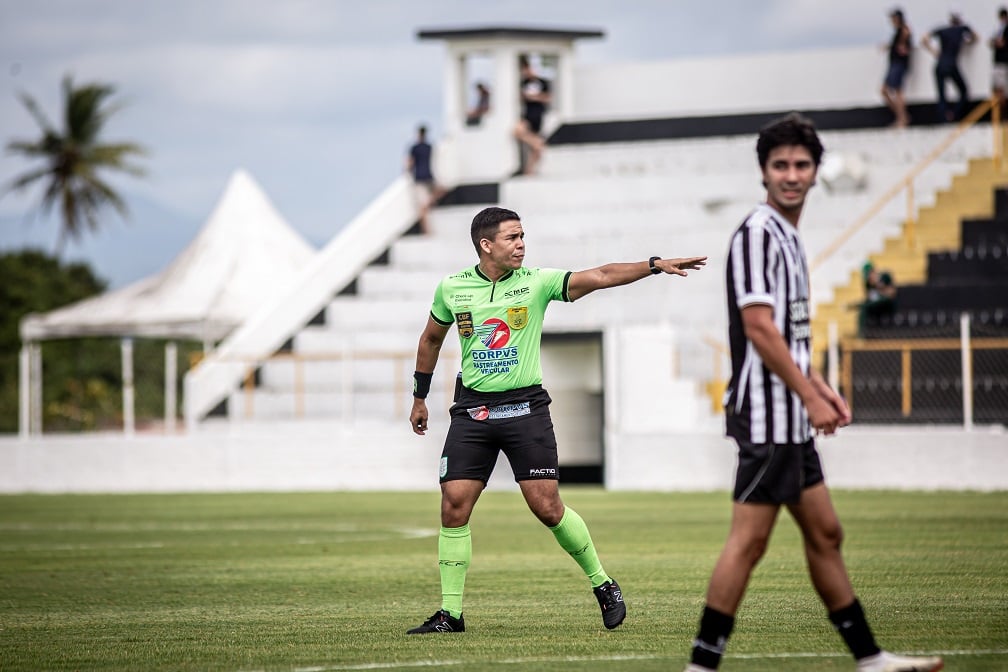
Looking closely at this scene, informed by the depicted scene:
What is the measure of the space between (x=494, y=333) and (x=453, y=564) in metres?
1.15

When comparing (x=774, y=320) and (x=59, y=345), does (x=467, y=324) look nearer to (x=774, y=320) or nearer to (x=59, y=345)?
(x=774, y=320)

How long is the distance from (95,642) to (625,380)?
16.0 meters

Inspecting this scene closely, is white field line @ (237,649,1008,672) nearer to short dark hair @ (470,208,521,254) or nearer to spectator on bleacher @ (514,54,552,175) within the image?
short dark hair @ (470,208,521,254)

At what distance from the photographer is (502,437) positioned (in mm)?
8797

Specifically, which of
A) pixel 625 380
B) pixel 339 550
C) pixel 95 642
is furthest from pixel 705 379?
pixel 95 642

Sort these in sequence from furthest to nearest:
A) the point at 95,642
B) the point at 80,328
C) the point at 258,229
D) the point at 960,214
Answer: the point at 258,229
the point at 80,328
the point at 960,214
the point at 95,642

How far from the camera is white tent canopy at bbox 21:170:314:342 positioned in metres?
34.1

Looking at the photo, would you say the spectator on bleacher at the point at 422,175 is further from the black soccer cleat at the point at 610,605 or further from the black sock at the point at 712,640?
the black sock at the point at 712,640

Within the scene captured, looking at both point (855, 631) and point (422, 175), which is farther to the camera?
point (422, 175)

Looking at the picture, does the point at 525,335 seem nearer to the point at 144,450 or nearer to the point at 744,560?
the point at 744,560

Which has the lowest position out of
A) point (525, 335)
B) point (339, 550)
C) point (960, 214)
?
point (339, 550)

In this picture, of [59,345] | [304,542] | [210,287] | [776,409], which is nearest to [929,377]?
[304,542]

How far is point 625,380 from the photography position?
24000 millimetres

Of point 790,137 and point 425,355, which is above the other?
point 790,137
